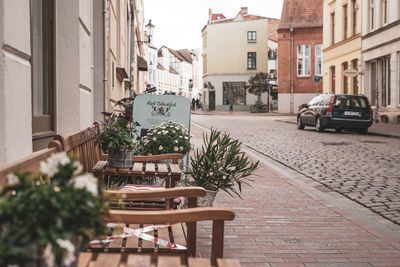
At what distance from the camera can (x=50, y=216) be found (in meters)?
1.31

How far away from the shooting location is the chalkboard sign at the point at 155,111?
6.53m

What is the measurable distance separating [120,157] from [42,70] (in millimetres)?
1020

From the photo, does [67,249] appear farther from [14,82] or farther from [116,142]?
[116,142]

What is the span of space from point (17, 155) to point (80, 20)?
2.03 m

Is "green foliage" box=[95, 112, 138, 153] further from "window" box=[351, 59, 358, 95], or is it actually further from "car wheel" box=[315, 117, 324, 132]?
"window" box=[351, 59, 358, 95]

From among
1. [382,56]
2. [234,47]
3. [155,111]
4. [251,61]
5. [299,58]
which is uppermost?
[234,47]

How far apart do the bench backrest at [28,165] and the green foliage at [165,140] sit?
2967mm

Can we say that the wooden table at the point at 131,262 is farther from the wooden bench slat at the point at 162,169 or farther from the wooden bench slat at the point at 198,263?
the wooden bench slat at the point at 162,169

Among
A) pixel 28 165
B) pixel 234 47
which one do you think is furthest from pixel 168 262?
pixel 234 47

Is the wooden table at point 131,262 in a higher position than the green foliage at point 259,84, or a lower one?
lower

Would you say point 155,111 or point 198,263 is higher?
point 155,111

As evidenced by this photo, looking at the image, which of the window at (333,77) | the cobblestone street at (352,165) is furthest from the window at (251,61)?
the cobblestone street at (352,165)

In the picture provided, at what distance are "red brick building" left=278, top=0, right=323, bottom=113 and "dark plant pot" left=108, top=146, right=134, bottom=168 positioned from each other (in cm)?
4178

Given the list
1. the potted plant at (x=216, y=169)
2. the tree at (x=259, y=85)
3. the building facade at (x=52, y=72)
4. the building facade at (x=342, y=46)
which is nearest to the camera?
the building facade at (x=52, y=72)
